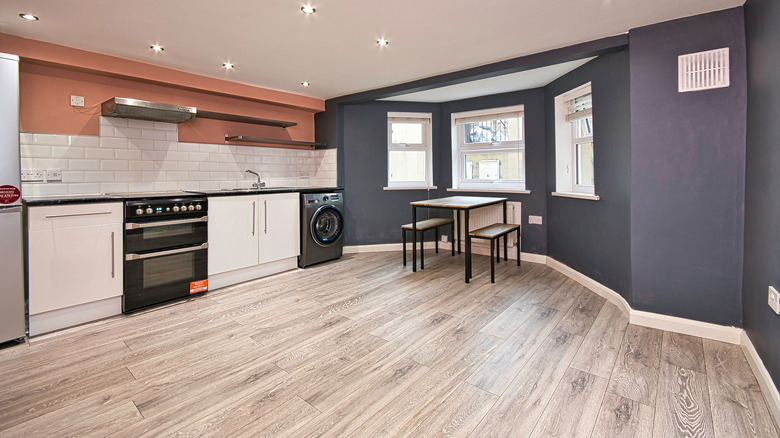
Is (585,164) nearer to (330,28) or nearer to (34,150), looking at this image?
(330,28)

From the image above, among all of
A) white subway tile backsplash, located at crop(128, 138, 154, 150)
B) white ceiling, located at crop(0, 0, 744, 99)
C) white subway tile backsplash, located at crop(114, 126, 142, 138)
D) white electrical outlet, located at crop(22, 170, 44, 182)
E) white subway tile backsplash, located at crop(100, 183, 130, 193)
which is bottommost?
white subway tile backsplash, located at crop(100, 183, 130, 193)

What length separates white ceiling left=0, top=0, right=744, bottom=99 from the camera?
235 centimetres

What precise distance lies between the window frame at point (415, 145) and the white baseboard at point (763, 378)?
3850 mm

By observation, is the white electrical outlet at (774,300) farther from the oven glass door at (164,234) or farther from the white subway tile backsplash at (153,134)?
the white subway tile backsplash at (153,134)

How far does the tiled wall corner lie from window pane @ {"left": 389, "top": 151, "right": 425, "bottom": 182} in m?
1.57

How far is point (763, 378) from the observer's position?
1850mm

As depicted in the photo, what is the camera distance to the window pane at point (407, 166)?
548cm

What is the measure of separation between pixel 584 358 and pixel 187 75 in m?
4.33

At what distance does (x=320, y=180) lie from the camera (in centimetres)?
524

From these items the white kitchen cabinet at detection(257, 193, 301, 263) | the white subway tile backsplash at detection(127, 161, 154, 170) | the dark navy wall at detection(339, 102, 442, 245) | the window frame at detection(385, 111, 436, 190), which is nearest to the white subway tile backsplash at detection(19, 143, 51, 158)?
the white subway tile backsplash at detection(127, 161, 154, 170)

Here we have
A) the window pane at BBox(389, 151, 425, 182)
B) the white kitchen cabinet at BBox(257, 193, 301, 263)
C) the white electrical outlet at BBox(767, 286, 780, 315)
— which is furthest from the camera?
the window pane at BBox(389, 151, 425, 182)

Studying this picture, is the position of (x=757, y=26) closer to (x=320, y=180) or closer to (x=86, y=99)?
(x=320, y=180)

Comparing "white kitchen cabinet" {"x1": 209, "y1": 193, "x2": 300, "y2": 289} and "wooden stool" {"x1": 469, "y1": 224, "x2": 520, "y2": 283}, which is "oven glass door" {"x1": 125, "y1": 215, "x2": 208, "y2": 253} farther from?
"wooden stool" {"x1": 469, "y1": 224, "x2": 520, "y2": 283}

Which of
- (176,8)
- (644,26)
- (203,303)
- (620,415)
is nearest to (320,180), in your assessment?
(203,303)
